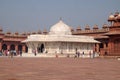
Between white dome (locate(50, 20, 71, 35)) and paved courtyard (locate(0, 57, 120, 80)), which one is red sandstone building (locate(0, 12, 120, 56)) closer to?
white dome (locate(50, 20, 71, 35))

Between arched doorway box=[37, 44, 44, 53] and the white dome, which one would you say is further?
the white dome

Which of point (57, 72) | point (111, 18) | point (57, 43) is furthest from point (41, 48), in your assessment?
point (57, 72)

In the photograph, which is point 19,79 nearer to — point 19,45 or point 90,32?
point 90,32

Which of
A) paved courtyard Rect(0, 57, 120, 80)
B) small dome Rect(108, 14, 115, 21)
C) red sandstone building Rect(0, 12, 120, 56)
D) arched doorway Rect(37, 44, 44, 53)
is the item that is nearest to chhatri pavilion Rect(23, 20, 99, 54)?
arched doorway Rect(37, 44, 44, 53)

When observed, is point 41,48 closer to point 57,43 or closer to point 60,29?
point 57,43

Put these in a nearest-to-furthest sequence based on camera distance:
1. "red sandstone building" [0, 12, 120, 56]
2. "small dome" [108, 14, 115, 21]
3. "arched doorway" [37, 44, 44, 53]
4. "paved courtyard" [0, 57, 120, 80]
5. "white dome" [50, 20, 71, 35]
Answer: "paved courtyard" [0, 57, 120, 80] < "red sandstone building" [0, 12, 120, 56] < "arched doorway" [37, 44, 44, 53] < "small dome" [108, 14, 115, 21] < "white dome" [50, 20, 71, 35]

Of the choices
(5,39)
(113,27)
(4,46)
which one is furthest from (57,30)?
(4,46)

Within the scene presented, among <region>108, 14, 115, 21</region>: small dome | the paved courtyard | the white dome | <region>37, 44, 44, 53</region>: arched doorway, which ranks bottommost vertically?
<region>37, 44, 44, 53</region>: arched doorway

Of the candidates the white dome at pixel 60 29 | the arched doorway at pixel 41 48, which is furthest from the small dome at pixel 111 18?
the arched doorway at pixel 41 48

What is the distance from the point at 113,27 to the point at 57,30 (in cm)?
886

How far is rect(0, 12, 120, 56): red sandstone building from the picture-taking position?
3962 centimetres

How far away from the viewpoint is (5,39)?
201ft

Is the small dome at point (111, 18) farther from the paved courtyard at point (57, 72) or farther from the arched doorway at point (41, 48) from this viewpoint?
the paved courtyard at point (57, 72)

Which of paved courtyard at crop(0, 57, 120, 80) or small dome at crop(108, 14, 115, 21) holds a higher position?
small dome at crop(108, 14, 115, 21)
